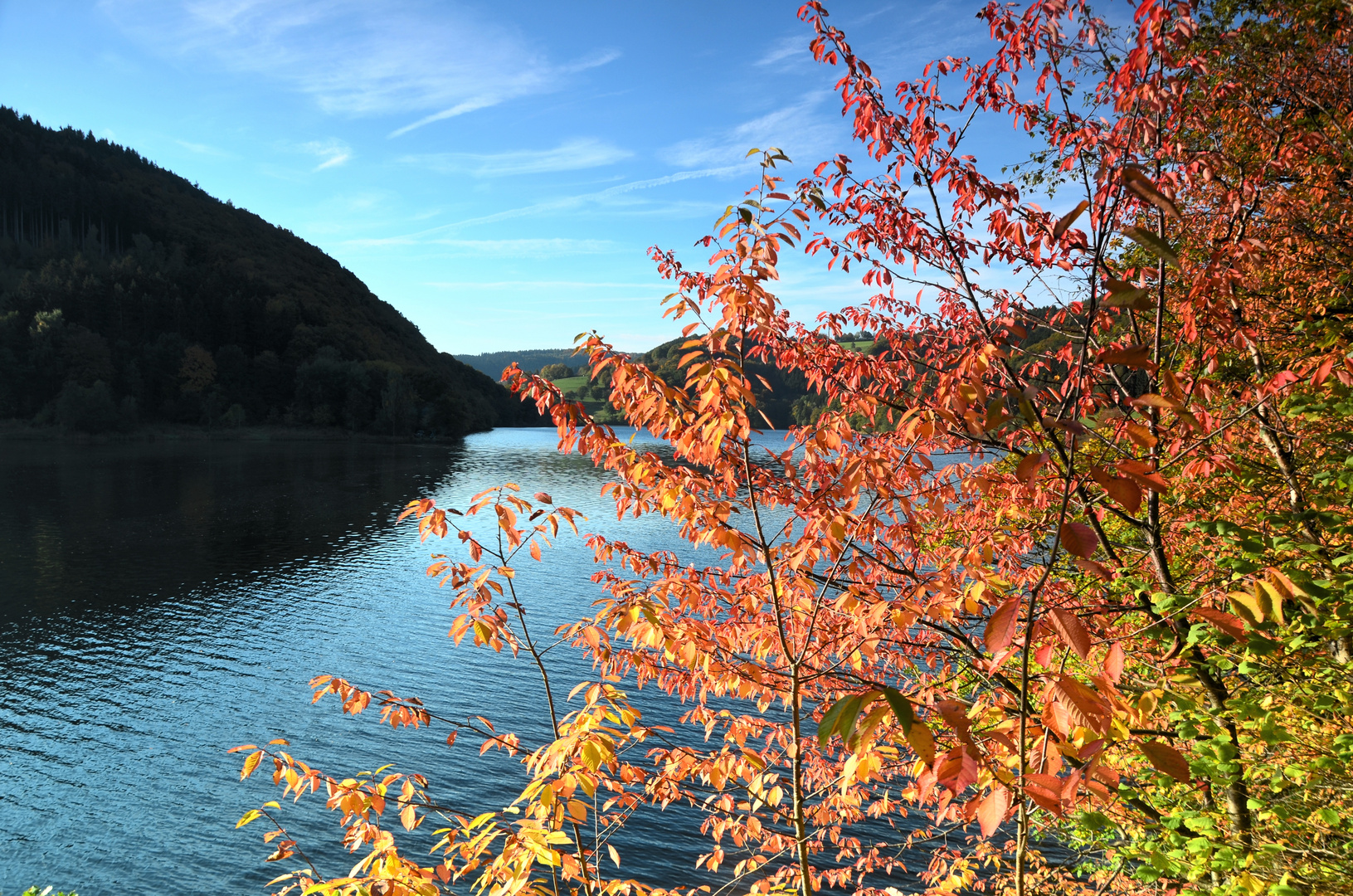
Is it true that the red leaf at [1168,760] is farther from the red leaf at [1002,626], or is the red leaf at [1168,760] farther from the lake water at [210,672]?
the lake water at [210,672]

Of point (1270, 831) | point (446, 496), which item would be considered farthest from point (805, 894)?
point (446, 496)

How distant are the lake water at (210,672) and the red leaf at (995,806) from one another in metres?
12.5

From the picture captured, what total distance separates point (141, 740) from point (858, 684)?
1867 centimetres

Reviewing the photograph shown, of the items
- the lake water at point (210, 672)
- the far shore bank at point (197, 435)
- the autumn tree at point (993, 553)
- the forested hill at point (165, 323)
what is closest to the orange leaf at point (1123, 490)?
the autumn tree at point (993, 553)

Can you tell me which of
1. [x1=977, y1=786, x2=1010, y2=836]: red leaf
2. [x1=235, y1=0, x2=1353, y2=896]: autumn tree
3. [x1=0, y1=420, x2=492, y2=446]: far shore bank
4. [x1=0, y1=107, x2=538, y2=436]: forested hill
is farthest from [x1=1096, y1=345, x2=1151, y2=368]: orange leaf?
[x1=0, y1=107, x2=538, y2=436]: forested hill

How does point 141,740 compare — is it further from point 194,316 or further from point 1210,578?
point 194,316

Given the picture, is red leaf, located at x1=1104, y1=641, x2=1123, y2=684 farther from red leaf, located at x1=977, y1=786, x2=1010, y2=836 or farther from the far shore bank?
the far shore bank

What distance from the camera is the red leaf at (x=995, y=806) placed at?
5.81 feet

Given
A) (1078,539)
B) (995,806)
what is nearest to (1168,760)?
(995,806)

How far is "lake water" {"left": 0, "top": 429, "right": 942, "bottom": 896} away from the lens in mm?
13391

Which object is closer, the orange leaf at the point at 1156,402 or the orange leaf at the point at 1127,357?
the orange leaf at the point at 1127,357

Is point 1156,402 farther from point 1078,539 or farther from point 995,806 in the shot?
point 995,806

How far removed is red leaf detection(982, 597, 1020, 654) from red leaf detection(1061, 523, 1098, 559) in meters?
0.19

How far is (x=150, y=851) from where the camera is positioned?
1312 centimetres
